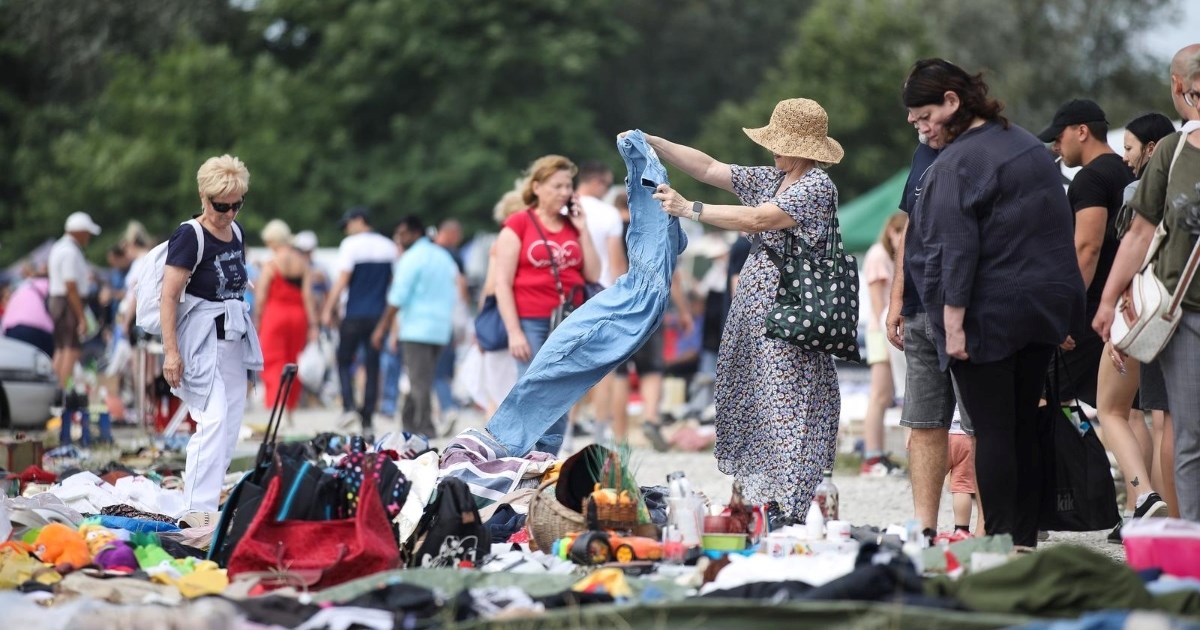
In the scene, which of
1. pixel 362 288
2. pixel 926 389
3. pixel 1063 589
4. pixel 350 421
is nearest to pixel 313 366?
pixel 362 288

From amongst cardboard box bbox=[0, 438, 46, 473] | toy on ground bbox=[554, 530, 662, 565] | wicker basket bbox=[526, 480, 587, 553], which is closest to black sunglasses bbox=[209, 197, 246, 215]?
wicker basket bbox=[526, 480, 587, 553]

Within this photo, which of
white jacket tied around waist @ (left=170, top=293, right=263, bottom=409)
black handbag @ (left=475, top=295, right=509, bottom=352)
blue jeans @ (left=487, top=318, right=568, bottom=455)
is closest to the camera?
white jacket tied around waist @ (left=170, top=293, right=263, bottom=409)

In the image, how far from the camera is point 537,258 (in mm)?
10180

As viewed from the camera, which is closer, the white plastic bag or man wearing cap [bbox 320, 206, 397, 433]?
man wearing cap [bbox 320, 206, 397, 433]

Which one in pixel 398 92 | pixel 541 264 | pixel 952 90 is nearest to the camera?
pixel 952 90

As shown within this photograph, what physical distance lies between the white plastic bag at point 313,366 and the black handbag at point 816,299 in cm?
1320

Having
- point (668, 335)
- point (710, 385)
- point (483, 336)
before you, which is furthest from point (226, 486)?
point (668, 335)

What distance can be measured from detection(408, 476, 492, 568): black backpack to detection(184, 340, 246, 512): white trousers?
1.97 metres

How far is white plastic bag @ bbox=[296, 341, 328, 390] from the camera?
19797 millimetres

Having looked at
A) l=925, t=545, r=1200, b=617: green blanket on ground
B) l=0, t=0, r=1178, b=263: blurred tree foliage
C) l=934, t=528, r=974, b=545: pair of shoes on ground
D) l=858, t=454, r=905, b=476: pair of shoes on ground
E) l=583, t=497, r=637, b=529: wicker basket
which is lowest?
l=925, t=545, r=1200, b=617: green blanket on ground

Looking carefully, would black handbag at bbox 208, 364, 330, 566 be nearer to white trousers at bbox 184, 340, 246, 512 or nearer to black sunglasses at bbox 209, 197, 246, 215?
white trousers at bbox 184, 340, 246, 512

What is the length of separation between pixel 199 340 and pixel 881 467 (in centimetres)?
508

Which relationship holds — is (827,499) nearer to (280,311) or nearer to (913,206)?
(913,206)

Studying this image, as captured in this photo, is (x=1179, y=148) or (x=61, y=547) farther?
(x=61, y=547)
